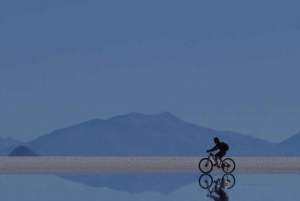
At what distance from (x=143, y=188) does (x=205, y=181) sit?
145 centimetres

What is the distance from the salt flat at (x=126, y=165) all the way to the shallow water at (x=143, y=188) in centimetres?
122

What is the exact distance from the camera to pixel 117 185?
54.6 ft

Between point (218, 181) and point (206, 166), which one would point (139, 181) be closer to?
point (206, 166)

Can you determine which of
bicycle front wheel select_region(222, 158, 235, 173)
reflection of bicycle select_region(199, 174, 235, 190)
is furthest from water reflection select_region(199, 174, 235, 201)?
Answer: bicycle front wheel select_region(222, 158, 235, 173)

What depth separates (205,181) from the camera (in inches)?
621

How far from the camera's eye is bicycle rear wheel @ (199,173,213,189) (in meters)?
14.8

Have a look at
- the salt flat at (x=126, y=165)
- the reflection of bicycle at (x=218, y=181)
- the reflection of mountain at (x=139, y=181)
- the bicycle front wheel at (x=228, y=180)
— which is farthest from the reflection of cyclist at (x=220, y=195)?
the salt flat at (x=126, y=165)

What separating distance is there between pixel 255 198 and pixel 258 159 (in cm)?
1127

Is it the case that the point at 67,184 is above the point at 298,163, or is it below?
below

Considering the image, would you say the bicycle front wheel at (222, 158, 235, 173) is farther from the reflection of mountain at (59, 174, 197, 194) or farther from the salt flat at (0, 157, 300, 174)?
the reflection of mountain at (59, 174, 197, 194)

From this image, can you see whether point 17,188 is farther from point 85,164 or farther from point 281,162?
point 281,162

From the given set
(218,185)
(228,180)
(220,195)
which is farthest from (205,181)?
(220,195)

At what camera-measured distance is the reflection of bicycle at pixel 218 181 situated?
14.6m

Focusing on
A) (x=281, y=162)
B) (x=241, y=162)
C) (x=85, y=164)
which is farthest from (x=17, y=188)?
(x=281, y=162)
